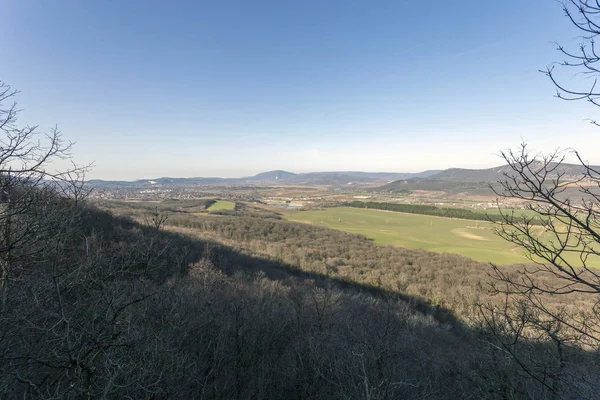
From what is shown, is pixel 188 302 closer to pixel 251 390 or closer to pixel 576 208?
pixel 251 390

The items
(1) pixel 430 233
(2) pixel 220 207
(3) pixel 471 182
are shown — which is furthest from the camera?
(3) pixel 471 182

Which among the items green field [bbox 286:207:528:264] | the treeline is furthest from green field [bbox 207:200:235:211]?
the treeline

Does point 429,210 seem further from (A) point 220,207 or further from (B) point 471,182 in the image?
(B) point 471,182

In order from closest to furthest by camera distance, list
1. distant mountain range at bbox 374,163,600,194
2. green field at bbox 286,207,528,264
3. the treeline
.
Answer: distant mountain range at bbox 374,163,600,194
green field at bbox 286,207,528,264
the treeline

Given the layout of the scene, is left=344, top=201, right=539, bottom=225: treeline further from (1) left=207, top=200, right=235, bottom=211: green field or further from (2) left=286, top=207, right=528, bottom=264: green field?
(1) left=207, top=200, right=235, bottom=211: green field

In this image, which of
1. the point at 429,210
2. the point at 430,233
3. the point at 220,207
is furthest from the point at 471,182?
the point at 220,207

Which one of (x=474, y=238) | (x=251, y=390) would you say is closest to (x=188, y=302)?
(x=251, y=390)

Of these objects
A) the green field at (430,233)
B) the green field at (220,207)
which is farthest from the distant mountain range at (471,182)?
the green field at (220,207)

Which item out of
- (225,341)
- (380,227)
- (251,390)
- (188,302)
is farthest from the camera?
(380,227)
